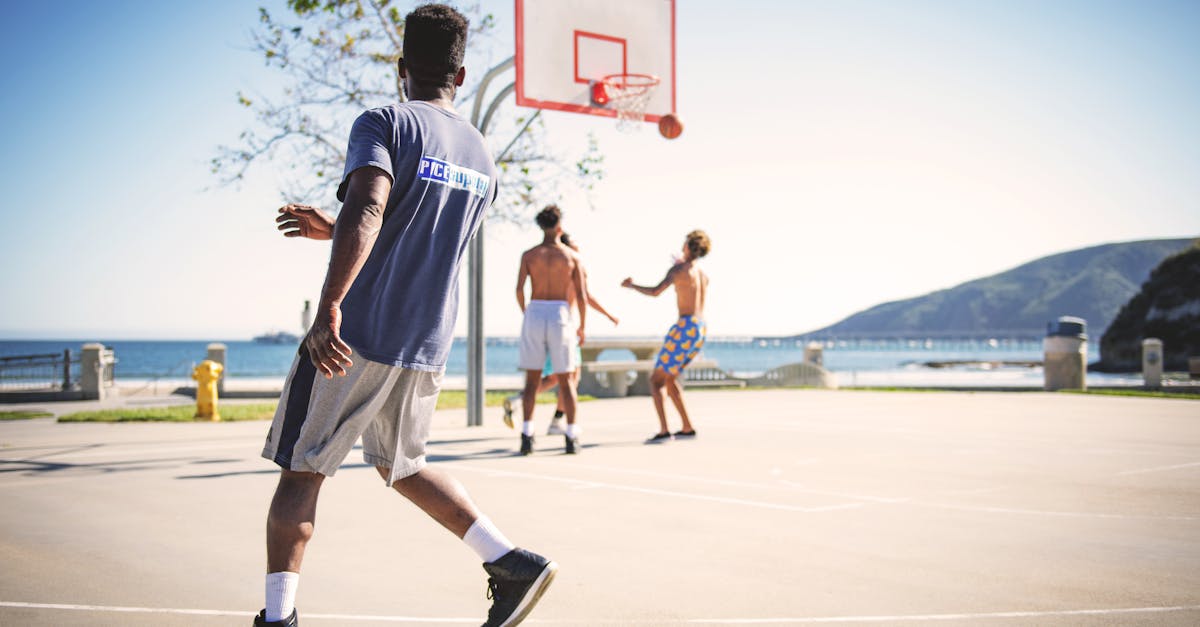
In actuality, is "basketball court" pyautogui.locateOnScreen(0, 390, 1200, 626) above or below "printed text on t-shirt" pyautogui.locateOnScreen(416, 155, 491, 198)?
below

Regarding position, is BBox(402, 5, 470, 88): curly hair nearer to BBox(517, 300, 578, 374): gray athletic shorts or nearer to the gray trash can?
BBox(517, 300, 578, 374): gray athletic shorts

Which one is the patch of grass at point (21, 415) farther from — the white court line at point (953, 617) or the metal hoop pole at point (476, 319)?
the white court line at point (953, 617)

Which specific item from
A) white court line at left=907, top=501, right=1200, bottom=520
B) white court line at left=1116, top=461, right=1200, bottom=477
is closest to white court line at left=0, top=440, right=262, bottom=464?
white court line at left=907, top=501, right=1200, bottom=520

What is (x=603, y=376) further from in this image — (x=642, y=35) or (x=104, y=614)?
(x=104, y=614)

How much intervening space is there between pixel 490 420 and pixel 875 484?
6933mm

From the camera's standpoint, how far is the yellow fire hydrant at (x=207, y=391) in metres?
12.7

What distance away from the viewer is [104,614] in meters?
3.24

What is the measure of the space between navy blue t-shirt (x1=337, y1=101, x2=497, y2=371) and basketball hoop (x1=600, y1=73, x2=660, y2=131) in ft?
29.3

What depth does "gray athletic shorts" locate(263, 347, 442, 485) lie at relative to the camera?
266 cm

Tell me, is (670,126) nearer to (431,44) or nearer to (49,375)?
(431,44)

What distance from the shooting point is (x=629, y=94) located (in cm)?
1177

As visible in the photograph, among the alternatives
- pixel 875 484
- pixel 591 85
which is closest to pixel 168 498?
pixel 875 484

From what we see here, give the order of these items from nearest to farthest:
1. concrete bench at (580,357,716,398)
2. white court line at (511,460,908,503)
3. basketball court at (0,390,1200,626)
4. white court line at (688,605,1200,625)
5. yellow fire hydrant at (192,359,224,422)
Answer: white court line at (688,605,1200,625) → basketball court at (0,390,1200,626) → white court line at (511,460,908,503) → yellow fire hydrant at (192,359,224,422) → concrete bench at (580,357,716,398)

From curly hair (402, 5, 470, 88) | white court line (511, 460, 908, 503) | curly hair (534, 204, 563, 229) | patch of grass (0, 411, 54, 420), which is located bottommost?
patch of grass (0, 411, 54, 420)
